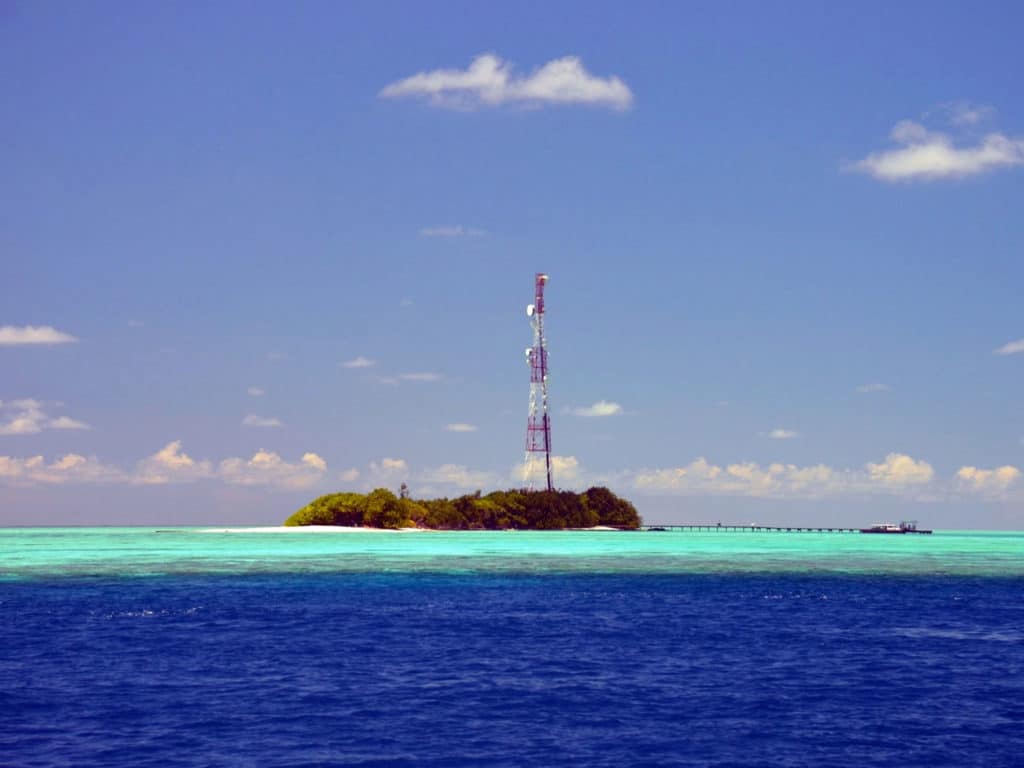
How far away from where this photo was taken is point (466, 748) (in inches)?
1148

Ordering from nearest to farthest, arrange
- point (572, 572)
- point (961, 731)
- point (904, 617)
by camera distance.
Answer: point (961, 731)
point (904, 617)
point (572, 572)

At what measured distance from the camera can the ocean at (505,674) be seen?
2948 cm

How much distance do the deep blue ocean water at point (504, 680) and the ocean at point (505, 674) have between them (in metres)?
0.13

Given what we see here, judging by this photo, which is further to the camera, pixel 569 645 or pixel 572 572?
pixel 572 572

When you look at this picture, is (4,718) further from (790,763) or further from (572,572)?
(572,572)

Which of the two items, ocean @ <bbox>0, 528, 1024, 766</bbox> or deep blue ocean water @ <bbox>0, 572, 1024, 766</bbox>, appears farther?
ocean @ <bbox>0, 528, 1024, 766</bbox>

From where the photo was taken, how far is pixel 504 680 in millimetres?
38906

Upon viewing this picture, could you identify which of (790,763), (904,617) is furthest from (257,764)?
(904,617)

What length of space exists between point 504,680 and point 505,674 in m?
1.26

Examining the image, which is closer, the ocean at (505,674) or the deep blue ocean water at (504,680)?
the deep blue ocean water at (504,680)

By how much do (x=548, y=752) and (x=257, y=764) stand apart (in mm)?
7626

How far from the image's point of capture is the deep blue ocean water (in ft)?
96.3

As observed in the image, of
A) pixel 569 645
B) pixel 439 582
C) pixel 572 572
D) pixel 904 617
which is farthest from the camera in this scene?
pixel 572 572

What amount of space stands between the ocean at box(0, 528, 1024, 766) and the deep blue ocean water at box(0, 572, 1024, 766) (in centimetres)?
13
